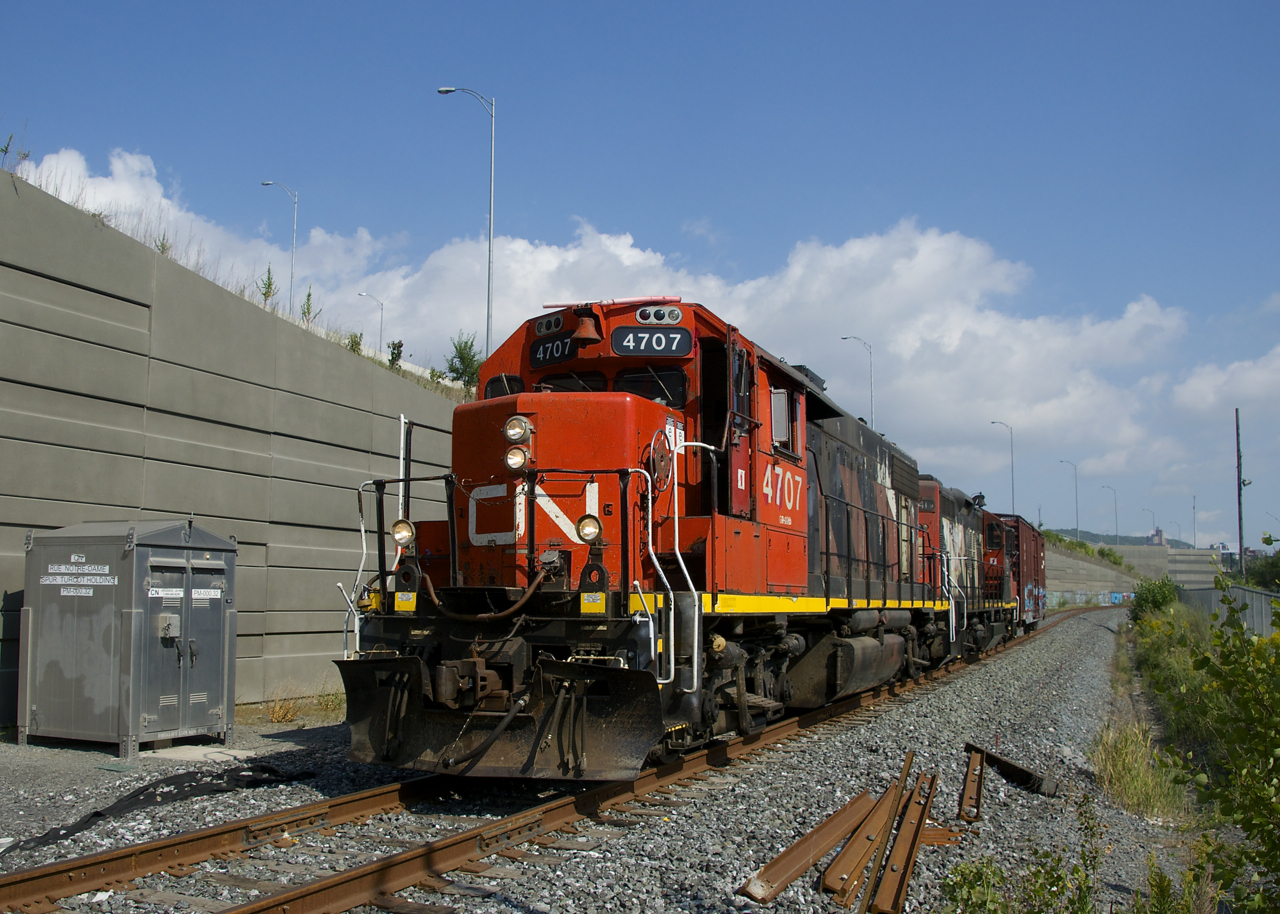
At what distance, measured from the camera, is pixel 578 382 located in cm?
736

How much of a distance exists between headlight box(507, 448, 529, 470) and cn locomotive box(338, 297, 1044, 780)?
2cm

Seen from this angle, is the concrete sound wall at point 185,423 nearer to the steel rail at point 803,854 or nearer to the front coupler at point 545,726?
the front coupler at point 545,726

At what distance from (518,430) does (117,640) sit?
4025 mm

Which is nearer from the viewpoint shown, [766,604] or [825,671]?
[766,604]

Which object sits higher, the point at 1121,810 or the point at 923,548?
the point at 923,548

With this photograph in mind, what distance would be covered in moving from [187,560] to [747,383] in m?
5.06

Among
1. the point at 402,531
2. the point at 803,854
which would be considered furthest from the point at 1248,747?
the point at 402,531

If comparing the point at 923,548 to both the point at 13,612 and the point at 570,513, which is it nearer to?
the point at 570,513

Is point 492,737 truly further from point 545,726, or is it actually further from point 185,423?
point 185,423

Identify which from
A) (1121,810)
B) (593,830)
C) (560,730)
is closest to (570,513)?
(560,730)

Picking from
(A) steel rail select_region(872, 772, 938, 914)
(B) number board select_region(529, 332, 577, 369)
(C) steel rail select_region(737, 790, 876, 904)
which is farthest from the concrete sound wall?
(A) steel rail select_region(872, 772, 938, 914)

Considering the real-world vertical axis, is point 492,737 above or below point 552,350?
below

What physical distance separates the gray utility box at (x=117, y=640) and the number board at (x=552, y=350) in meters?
3.52

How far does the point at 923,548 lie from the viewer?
1477cm
